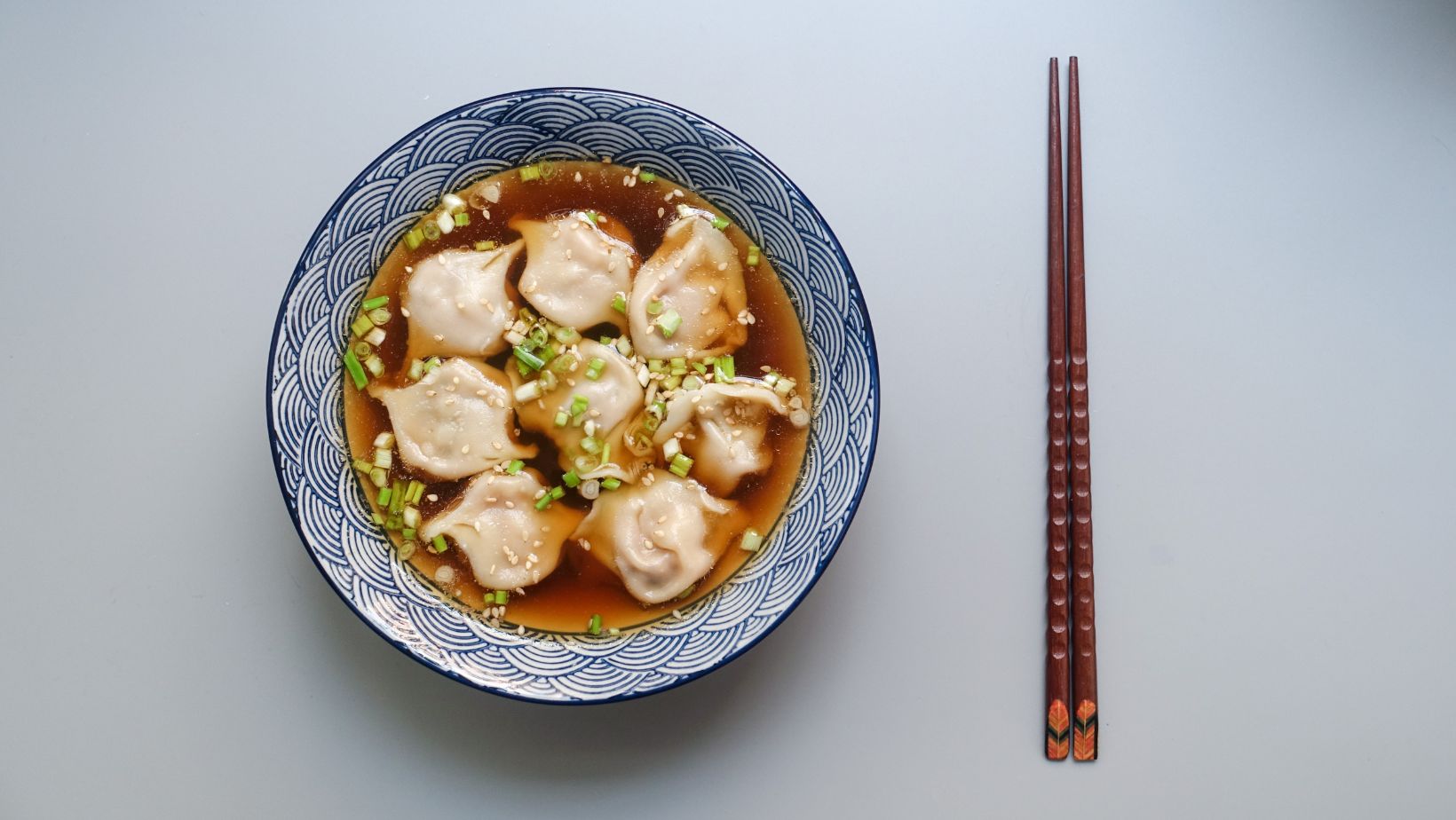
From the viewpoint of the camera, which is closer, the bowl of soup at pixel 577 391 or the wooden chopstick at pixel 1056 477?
the bowl of soup at pixel 577 391

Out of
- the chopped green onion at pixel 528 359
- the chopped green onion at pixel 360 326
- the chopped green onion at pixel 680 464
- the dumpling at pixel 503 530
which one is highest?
the chopped green onion at pixel 360 326

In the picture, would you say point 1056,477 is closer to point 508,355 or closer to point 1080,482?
point 1080,482

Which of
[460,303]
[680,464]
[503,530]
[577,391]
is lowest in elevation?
[503,530]

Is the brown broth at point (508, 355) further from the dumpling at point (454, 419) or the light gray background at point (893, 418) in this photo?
the light gray background at point (893, 418)

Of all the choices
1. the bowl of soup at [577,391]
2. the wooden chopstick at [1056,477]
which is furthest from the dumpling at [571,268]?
the wooden chopstick at [1056,477]

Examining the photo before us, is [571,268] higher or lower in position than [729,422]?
higher

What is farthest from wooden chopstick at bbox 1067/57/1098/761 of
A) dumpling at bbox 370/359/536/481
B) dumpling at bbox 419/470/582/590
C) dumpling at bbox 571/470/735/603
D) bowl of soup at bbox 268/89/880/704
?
dumpling at bbox 370/359/536/481

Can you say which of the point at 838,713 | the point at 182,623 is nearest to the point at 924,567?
the point at 838,713

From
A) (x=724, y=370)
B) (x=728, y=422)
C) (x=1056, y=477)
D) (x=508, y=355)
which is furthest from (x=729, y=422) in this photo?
(x=1056, y=477)
